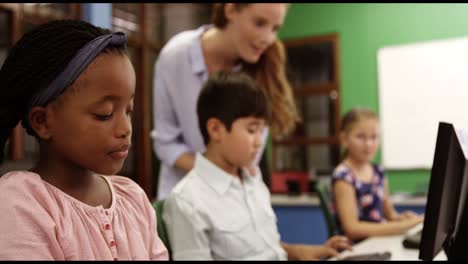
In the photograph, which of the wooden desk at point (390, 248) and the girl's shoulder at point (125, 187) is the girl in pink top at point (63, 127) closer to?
the girl's shoulder at point (125, 187)

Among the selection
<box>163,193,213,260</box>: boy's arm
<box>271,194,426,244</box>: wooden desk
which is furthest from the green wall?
<box>163,193,213,260</box>: boy's arm

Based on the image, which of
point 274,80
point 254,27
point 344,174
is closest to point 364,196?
point 344,174

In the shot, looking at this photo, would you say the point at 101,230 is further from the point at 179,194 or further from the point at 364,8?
the point at 364,8

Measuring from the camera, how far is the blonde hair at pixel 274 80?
5.01 feet

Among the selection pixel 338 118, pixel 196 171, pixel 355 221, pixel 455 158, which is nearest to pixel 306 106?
pixel 338 118

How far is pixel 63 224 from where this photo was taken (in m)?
0.57

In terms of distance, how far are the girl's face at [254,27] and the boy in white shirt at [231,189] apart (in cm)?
14

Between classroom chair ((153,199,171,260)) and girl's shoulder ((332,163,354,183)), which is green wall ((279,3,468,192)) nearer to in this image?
girl's shoulder ((332,163,354,183))

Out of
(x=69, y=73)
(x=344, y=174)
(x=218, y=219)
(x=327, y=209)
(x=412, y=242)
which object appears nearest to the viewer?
(x=69, y=73)

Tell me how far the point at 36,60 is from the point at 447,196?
61 centimetres

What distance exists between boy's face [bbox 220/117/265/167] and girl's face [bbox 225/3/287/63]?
10.2 inches

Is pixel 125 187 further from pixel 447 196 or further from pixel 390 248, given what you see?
pixel 390 248

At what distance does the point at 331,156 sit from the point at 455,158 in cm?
414

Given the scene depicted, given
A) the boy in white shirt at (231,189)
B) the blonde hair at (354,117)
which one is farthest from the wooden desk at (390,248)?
the blonde hair at (354,117)
